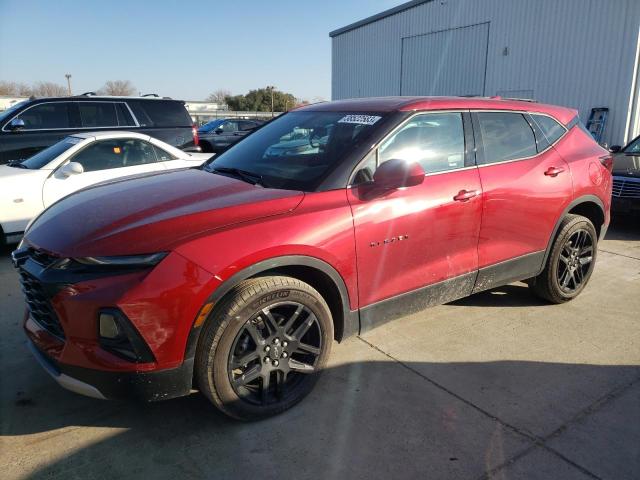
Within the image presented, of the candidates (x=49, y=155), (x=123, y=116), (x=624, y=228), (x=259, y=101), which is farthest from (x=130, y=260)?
(x=259, y=101)

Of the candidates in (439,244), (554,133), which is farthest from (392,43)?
(439,244)

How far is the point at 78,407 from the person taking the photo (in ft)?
9.13

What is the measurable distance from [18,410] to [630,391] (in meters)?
3.72

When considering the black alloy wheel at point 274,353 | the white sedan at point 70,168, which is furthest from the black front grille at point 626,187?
the white sedan at point 70,168

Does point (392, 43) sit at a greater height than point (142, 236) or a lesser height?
greater

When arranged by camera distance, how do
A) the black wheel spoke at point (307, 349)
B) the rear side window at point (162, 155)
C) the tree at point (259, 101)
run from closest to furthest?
the black wheel spoke at point (307, 349), the rear side window at point (162, 155), the tree at point (259, 101)

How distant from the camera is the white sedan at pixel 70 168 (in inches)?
220

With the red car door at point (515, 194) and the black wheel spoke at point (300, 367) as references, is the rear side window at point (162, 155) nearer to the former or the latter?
the red car door at point (515, 194)

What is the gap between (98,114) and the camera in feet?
26.3

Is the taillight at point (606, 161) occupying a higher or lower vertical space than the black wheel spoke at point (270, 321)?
higher

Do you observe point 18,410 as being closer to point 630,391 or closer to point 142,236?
point 142,236

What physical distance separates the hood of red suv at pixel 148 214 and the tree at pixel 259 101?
62.1 metres

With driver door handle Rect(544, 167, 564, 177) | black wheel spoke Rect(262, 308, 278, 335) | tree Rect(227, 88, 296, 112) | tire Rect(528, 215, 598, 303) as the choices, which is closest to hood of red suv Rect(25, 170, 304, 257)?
black wheel spoke Rect(262, 308, 278, 335)

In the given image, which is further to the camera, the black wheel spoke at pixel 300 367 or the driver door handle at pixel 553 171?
the driver door handle at pixel 553 171
